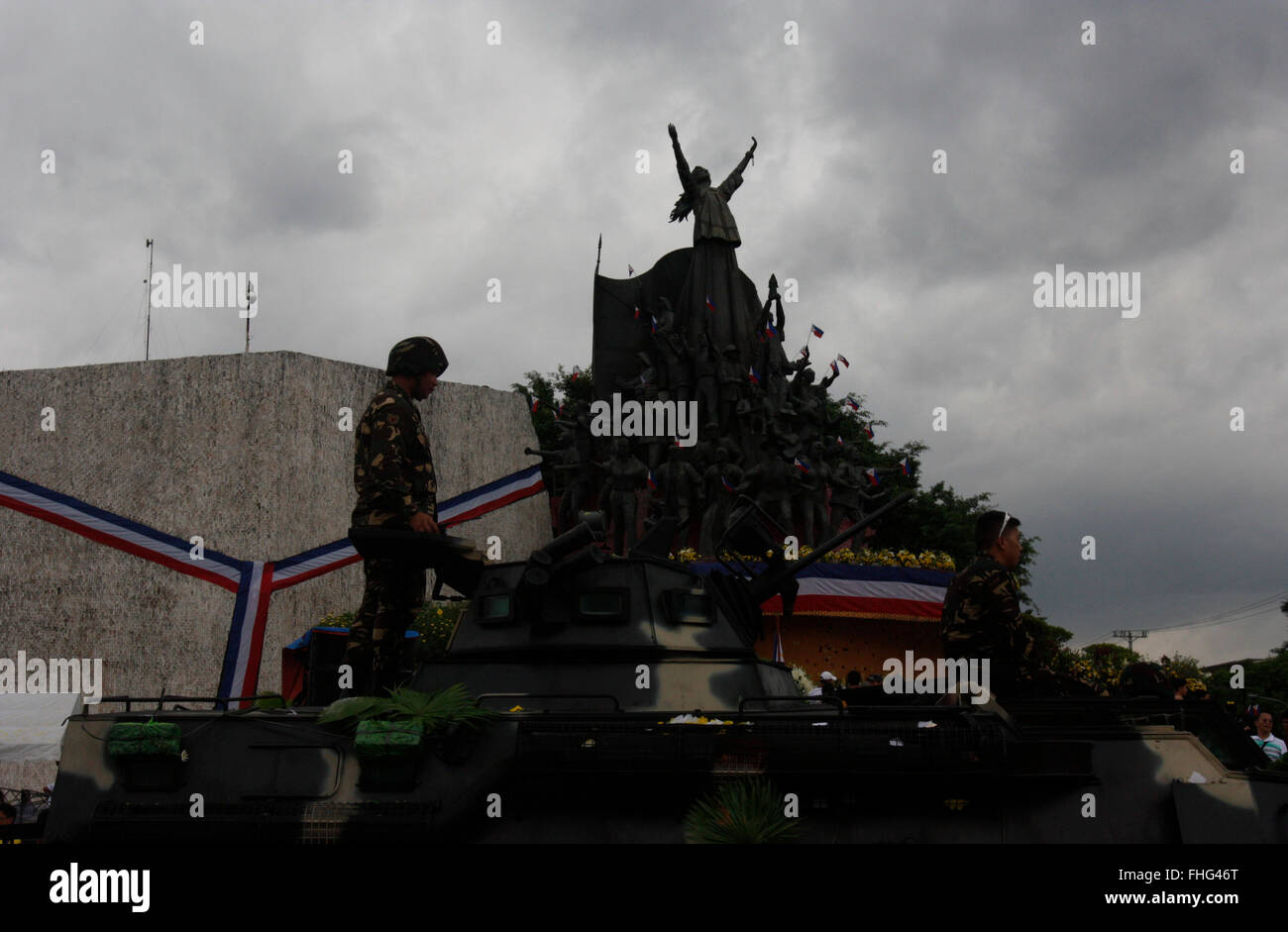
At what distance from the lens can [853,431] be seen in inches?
1688

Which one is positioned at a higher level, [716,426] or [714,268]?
[714,268]

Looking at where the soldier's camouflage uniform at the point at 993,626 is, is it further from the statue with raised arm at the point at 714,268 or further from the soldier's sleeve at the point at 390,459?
the statue with raised arm at the point at 714,268

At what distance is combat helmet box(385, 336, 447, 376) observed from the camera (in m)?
6.41

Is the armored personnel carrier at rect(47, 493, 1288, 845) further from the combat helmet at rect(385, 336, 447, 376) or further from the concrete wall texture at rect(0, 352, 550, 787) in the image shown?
the concrete wall texture at rect(0, 352, 550, 787)

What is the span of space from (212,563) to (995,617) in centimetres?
1662

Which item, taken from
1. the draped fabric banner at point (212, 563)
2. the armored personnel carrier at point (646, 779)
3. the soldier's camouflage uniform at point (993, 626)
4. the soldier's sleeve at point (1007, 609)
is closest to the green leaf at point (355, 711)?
the armored personnel carrier at point (646, 779)

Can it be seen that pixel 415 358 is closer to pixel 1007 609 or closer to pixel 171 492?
pixel 1007 609

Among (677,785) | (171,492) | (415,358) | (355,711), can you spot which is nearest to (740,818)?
(677,785)

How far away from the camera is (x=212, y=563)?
19.9 metres

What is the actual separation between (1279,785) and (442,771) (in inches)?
132

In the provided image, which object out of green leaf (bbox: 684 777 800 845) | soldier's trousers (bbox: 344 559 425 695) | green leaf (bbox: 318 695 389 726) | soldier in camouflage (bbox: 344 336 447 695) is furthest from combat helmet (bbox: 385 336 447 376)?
green leaf (bbox: 684 777 800 845)

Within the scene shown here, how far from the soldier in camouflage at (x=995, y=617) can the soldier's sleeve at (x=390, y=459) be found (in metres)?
2.95

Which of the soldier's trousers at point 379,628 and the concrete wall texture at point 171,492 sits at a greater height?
the concrete wall texture at point 171,492

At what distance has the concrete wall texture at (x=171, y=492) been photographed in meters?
19.2
